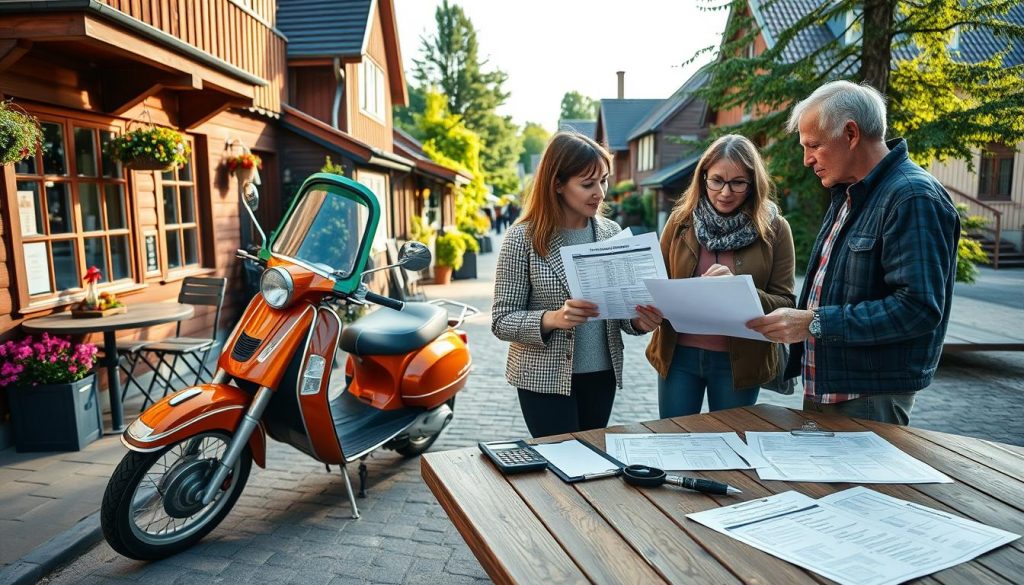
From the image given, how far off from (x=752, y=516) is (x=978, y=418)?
16.8ft

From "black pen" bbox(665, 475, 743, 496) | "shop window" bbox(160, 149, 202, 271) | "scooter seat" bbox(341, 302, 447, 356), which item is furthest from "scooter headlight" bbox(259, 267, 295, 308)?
"shop window" bbox(160, 149, 202, 271)

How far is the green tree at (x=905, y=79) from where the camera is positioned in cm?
700

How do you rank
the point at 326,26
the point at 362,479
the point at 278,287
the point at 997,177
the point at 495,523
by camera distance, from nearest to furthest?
the point at 495,523
the point at 278,287
the point at 362,479
the point at 326,26
the point at 997,177

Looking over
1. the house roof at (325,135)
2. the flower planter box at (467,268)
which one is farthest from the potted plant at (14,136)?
the flower planter box at (467,268)

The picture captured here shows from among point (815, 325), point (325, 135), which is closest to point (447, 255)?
point (325, 135)

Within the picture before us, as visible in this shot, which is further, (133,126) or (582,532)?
(133,126)

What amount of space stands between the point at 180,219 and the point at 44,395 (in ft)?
10.3

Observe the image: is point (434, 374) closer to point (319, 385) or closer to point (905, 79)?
point (319, 385)

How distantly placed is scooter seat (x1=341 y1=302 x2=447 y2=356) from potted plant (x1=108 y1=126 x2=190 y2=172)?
293cm

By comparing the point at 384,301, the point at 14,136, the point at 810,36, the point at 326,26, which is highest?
the point at 810,36

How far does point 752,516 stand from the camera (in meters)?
1.49

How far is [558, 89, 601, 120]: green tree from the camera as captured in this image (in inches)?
4060

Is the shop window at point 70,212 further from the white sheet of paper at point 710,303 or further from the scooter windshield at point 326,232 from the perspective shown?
the white sheet of paper at point 710,303

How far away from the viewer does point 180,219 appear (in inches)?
279
